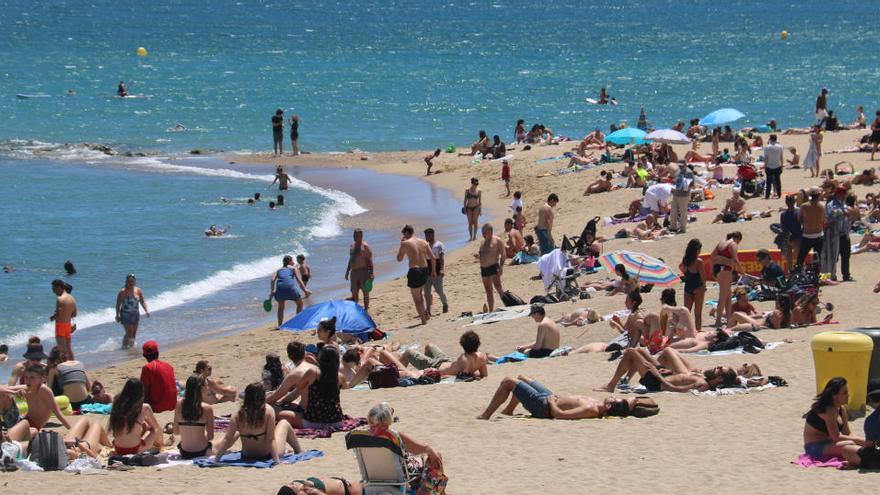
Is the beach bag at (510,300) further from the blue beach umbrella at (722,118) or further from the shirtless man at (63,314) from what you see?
the blue beach umbrella at (722,118)

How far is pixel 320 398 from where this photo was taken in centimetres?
1135

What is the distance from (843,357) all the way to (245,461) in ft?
15.9

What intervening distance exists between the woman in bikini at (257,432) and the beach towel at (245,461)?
37 mm

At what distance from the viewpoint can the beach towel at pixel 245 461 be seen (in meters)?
10.2

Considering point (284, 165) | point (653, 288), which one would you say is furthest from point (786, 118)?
point (653, 288)

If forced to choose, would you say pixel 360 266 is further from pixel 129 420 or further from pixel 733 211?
pixel 129 420

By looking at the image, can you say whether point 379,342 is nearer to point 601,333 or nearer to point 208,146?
point 601,333

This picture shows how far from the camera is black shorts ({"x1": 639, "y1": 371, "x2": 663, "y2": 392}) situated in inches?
492

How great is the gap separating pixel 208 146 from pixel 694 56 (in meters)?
45.7

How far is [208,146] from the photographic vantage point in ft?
141

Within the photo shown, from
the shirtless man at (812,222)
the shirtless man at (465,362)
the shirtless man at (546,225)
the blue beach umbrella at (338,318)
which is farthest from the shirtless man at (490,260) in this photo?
the shirtless man at (812,222)

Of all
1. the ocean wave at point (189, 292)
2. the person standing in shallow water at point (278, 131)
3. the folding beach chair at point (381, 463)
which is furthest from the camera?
the person standing in shallow water at point (278, 131)

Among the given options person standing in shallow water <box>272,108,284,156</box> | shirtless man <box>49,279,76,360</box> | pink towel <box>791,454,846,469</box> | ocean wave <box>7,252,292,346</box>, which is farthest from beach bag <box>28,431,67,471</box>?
person standing in shallow water <box>272,108,284,156</box>

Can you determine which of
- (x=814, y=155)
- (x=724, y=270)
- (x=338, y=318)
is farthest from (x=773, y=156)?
(x=338, y=318)
